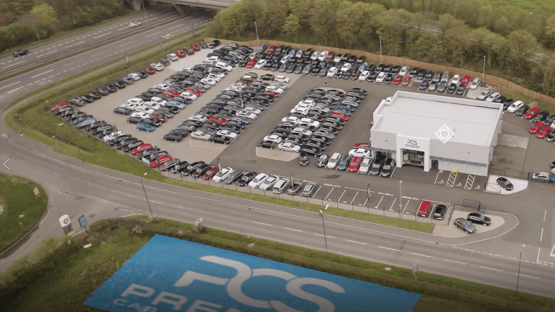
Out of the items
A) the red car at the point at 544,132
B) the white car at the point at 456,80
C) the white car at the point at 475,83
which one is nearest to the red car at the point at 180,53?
the white car at the point at 456,80

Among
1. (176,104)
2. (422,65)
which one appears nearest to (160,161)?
(176,104)

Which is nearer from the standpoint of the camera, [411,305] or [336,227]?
[411,305]

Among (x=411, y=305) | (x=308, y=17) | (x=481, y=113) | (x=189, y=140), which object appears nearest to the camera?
(x=411, y=305)

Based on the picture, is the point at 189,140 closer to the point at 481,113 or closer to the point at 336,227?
the point at 336,227

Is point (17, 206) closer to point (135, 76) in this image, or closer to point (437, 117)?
point (135, 76)

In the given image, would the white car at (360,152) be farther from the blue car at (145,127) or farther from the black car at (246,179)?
the blue car at (145,127)

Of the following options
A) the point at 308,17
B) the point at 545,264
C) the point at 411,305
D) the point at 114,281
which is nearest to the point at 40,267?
the point at 114,281

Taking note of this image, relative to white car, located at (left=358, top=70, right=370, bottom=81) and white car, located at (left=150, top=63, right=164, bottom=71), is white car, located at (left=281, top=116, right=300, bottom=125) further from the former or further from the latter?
white car, located at (left=150, top=63, right=164, bottom=71)

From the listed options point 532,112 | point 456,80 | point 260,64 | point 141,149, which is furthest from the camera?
point 260,64
